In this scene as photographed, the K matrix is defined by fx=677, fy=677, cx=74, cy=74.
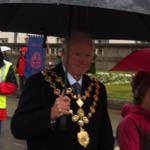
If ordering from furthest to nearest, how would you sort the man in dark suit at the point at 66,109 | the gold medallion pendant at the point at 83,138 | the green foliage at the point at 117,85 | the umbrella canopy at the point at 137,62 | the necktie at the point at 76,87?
the green foliage at the point at 117,85 → the umbrella canopy at the point at 137,62 → the necktie at the point at 76,87 → the gold medallion pendant at the point at 83,138 → the man in dark suit at the point at 66,109

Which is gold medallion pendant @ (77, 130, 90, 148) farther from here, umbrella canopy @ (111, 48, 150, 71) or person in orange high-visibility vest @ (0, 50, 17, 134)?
person in orange high-visibility vest @ (0, 50, 17, 134)

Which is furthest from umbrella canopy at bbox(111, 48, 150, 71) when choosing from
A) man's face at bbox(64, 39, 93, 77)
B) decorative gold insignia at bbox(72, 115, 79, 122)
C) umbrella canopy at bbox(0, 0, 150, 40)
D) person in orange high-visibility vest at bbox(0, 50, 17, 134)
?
person in orange high-visibility vest at bbox(0, 50, 17, 134)

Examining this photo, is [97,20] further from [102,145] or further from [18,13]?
[102,145]

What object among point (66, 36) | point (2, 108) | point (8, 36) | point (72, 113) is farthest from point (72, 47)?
point (8, 36)

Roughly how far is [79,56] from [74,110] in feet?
1.13

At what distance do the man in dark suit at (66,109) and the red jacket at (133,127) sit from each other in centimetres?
14

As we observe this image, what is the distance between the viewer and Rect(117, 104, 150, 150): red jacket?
13.9ft

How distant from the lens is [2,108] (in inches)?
389

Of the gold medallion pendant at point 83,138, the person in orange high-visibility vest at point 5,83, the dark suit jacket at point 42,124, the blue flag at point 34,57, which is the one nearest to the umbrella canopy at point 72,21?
the dark suit jacket at point 42,124

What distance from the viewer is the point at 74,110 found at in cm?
427

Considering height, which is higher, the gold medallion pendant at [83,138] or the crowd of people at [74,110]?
the crowd of people at [74,110]

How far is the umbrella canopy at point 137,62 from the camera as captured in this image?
4.46 meters

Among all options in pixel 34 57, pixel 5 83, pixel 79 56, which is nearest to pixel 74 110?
pixel 79 56

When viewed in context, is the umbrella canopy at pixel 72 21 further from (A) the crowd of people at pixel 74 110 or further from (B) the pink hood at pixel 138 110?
(B) the pink hood at pixel 138 110
